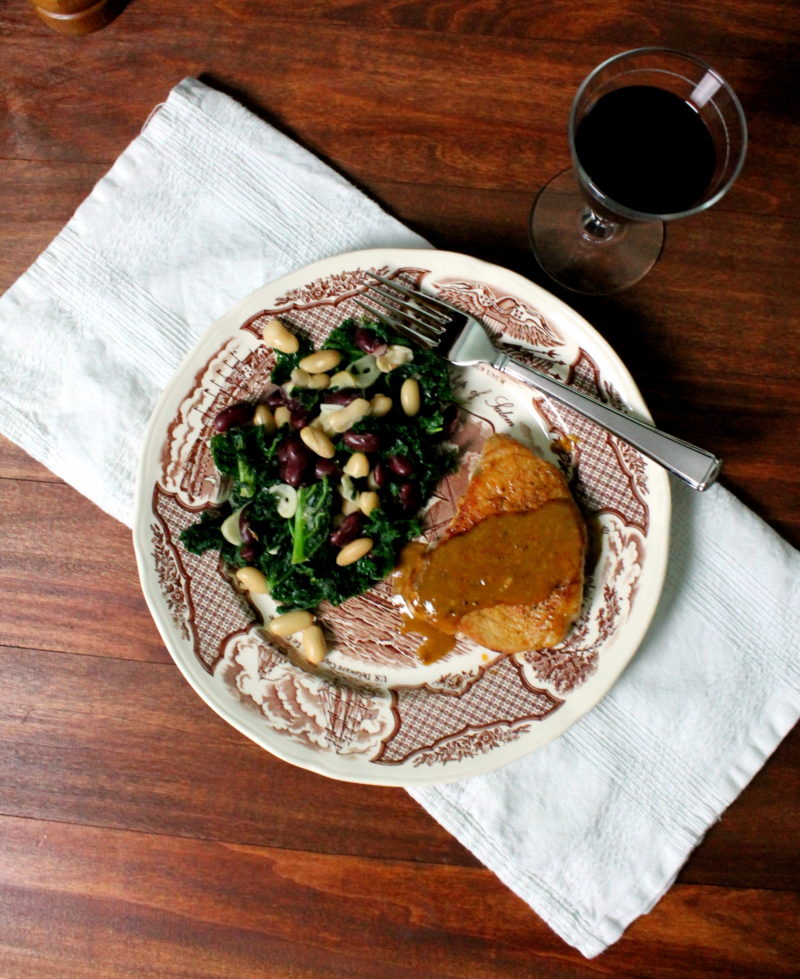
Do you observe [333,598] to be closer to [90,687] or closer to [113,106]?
[90,687]

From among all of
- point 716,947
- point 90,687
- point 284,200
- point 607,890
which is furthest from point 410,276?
point 716,947

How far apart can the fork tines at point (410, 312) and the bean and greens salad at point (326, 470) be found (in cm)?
5

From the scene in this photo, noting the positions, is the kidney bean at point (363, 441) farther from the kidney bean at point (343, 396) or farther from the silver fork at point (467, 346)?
the silver fork at point (467, 346)

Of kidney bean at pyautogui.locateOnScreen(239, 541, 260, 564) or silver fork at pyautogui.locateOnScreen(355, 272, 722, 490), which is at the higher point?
silver fork at pyautogui.locateOnScreen(355, 272, 722, 490)

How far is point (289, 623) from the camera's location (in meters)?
2.47

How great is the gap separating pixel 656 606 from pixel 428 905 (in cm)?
123

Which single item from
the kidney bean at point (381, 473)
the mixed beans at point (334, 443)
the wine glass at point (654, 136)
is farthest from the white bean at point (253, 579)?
the wine glass at point (654, 136)

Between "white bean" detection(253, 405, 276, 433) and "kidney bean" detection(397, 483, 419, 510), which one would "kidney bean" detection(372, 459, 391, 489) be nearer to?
"kidney bean" detection(397, 483, 419, 510)

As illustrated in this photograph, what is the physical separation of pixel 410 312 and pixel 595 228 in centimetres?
70

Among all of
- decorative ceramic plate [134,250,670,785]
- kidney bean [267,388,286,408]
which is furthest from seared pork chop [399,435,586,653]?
kidney bean [267,388,286,408]

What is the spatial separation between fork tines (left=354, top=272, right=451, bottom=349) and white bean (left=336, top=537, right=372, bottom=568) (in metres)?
0.62

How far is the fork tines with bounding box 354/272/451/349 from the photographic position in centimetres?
242

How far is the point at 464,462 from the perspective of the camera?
256cm

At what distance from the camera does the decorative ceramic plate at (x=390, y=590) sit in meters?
2.39
